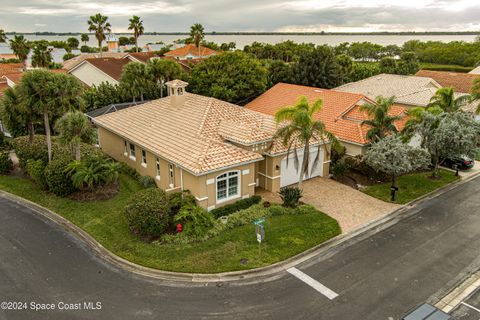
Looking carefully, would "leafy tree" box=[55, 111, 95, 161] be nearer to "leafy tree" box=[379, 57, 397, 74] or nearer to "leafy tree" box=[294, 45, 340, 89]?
"leafy tree" box=[294, 45, 340, 89]

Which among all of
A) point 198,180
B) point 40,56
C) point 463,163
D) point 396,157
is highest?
point 40,56

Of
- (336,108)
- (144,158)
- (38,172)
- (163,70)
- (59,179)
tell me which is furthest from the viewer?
(163,70)

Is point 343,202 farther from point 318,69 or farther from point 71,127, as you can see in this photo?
point 318,69

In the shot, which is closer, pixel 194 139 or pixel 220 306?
pixel 220 306

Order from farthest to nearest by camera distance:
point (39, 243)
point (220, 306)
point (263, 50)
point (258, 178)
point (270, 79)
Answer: point (263, 50)
point (270, 79)
point (258, 178)
point (39, 243)
point (220, 306)

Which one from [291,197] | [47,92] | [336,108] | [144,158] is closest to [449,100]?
[336,108]

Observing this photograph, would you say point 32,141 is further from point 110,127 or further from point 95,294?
point 95,294

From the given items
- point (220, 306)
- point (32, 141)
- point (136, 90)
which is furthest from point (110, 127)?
point (220, 306)

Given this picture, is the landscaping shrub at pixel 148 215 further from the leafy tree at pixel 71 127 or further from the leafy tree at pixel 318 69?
the leafy tree at pixel 318 69
